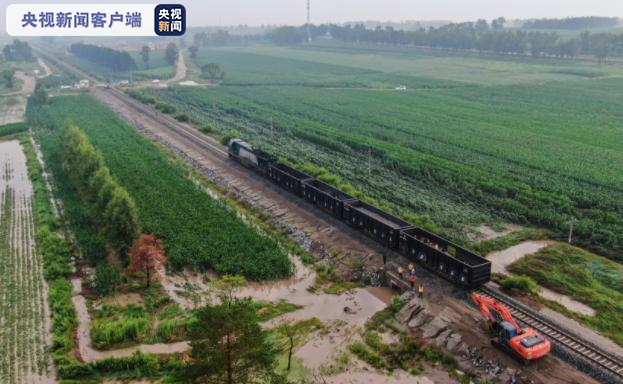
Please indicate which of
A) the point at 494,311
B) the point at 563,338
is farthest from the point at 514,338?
the point at 563,338

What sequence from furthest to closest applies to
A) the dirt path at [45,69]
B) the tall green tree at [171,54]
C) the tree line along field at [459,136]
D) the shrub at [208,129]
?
1. the tall green tree at [171,54]
2. the dirt path at [45,69]
3. the shrub at [208,129]
4. the tree line along field at [459,136]

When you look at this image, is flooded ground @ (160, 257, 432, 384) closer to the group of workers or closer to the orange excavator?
the group of workers

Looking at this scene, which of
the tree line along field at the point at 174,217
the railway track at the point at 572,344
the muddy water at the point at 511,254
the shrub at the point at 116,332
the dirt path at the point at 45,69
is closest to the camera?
the railway track at the point at 572,344

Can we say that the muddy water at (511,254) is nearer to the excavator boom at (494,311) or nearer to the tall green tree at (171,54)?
the excavator boom at (494,311)

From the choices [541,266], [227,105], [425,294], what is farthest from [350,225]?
[227,105]

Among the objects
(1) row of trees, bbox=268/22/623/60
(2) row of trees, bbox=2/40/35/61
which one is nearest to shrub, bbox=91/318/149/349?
(1) row of trees, bbox=268/22/623/60

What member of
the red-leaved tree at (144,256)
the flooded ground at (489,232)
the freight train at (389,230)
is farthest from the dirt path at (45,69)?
the flooded ground at (489,232)

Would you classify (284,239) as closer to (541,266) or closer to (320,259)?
(320,259)
